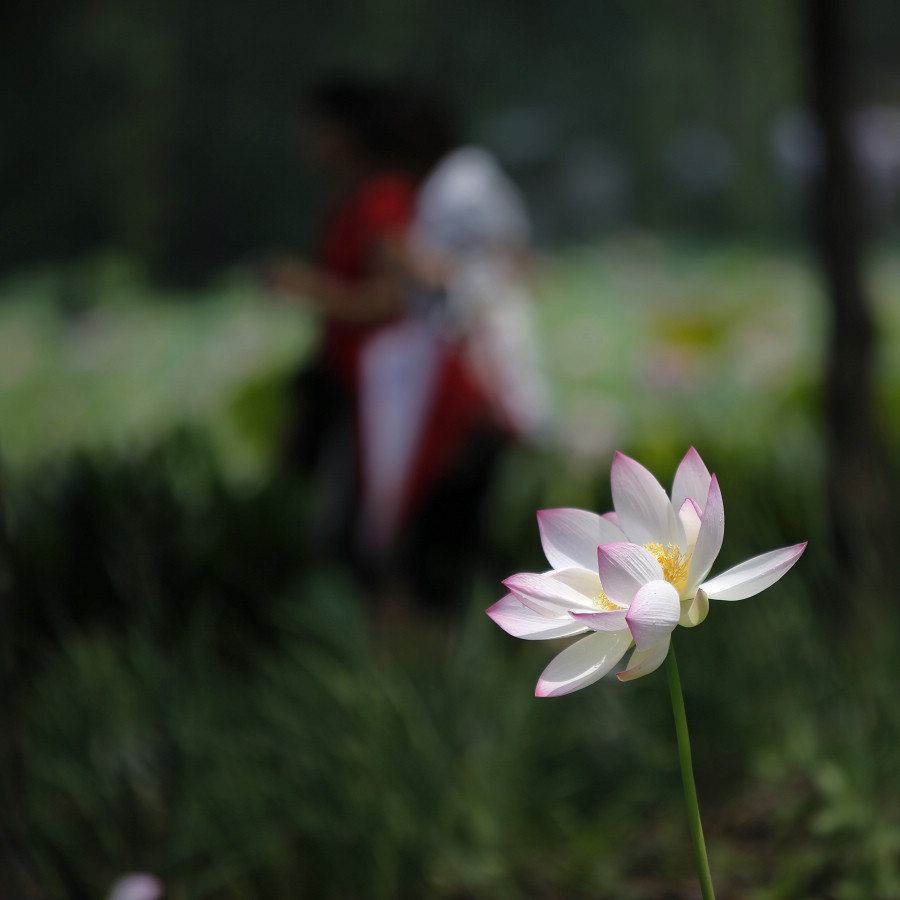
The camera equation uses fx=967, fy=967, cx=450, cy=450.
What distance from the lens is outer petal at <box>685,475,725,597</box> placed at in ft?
1.91

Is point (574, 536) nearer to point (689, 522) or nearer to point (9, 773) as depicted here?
point (689, 522)

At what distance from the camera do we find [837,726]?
1590 mm

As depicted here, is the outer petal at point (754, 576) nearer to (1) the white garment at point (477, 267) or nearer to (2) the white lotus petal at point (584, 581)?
(2) the white lotus petal at point (584, 581)

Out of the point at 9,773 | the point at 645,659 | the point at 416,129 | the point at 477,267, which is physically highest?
the point at 645,659

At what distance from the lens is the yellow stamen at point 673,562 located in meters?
0.63

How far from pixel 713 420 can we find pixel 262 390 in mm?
2013

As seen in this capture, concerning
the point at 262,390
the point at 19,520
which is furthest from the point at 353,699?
the point at 262,390

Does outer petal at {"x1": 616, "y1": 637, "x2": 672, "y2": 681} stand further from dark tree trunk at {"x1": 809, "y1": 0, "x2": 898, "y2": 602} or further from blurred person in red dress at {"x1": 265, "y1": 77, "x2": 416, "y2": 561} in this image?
blurred person in red dress at {"x1": 265, "y1": 77, "x2": 416, "y2": 561}

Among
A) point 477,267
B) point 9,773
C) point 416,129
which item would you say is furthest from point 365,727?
point 416,129

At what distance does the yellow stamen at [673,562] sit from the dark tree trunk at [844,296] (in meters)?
1.62

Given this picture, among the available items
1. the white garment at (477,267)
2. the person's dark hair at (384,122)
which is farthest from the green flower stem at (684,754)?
the person's dark hair at (384,122)

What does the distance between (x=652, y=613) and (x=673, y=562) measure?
91 millimetres

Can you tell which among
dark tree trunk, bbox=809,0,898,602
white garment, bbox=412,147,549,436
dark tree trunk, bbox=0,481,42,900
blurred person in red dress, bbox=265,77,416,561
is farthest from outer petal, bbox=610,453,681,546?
white garment, bbox=412,147,549,436

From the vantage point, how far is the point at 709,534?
0.59 metres
